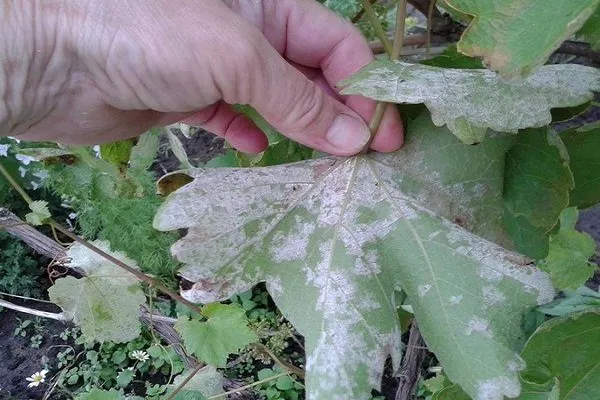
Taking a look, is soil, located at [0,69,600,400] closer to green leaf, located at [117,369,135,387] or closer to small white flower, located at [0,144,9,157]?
green leaf, located at [117,369,135,387]

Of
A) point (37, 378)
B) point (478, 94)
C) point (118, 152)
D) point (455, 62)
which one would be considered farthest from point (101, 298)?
point (37, 378)

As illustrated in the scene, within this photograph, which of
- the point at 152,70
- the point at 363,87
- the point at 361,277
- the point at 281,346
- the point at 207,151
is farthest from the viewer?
the point at 207,151

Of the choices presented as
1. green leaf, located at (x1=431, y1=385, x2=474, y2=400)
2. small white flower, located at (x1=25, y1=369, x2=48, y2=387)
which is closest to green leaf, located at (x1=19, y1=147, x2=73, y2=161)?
green leaf, located at (x1=431, y1=385, x2=474, y2=400)

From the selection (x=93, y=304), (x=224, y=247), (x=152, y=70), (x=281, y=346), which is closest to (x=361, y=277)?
(x=224, y=247)

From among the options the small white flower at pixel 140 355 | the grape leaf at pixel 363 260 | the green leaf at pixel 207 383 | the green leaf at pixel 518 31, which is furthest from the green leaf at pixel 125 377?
the green leaf at pixel 518 31

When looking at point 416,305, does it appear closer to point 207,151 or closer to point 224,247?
point 224,247

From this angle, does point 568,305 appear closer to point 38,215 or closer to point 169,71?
point 169,71

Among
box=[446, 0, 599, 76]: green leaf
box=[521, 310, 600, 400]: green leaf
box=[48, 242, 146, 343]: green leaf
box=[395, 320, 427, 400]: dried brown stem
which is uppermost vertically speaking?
box=[446, 0, 599, 76]: green leaf
